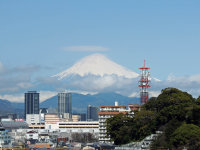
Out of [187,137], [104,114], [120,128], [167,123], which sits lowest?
[187,137]

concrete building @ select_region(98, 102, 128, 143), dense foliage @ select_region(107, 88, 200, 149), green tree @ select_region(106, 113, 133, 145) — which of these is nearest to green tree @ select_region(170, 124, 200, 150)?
dense foliage @ select_region(107, 88, 200, 149)

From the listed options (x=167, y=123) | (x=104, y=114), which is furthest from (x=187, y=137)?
(x=104, y=114)

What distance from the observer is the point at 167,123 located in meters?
116

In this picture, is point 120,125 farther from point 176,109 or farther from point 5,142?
point 5,142

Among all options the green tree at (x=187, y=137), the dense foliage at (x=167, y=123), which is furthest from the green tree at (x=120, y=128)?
the green tree at (x=187, y=137)

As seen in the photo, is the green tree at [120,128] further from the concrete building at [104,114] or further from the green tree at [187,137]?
the concrete building at [104,114]

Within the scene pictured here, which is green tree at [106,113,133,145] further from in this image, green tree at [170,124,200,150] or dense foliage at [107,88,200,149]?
green tree at [170,124,200,150]

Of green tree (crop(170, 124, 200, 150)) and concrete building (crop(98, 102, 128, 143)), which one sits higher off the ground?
concrete building (crop(98, 102, 128, 143))

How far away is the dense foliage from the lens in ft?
339

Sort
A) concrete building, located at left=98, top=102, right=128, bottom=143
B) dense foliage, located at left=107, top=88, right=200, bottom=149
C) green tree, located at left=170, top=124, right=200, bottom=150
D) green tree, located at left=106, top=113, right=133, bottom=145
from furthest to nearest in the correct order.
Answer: concrete building, located at left=98, top=102, right=128, bottom=143 < green tree, located at left=106, top=113, right=133, bottom=145 < dense foliage, located at left=107, top=88, right=200, bottom=149 < green tree, located at left=170, top=124, right=200, bottom=150

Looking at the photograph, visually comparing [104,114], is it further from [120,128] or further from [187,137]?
[187,137]

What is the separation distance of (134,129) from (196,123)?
A: 1924cm

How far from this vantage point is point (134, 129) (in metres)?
128

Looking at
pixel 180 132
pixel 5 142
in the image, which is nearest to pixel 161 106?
pixel 180 132
